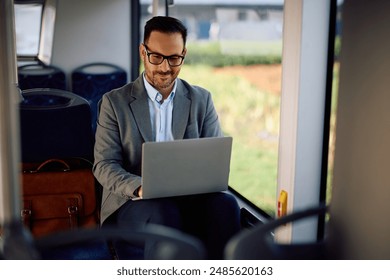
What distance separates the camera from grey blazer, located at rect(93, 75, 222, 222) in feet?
6.13

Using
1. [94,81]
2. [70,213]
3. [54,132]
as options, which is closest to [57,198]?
[70,213]

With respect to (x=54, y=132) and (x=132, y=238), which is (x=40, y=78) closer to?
(x=54, y=132)

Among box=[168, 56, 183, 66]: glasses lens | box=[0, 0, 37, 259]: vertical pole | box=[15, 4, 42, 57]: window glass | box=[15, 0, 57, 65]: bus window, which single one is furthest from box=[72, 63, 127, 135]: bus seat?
box=[0, 0, 37, 259]: vertical pole

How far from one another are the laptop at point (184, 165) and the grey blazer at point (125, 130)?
0.17m

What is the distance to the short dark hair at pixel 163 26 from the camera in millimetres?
1900

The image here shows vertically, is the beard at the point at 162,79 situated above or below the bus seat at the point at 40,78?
above

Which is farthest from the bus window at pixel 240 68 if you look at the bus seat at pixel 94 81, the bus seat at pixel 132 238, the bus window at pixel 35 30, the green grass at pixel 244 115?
the bus seat at pixel 132 238

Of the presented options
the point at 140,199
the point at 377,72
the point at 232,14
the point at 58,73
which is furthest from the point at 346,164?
the point at 58,73

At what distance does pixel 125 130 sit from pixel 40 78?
226cm

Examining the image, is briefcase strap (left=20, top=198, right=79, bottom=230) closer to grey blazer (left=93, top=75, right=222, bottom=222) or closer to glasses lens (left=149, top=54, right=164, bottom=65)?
grey blazer (left=93, top=75, right=222, bottom=222)

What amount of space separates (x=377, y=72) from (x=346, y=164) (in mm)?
199

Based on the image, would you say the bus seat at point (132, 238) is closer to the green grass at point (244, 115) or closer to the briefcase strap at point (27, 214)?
the briefcase strap at point (27, 214)

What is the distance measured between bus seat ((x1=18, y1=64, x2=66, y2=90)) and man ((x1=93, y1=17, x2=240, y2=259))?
2.14m
